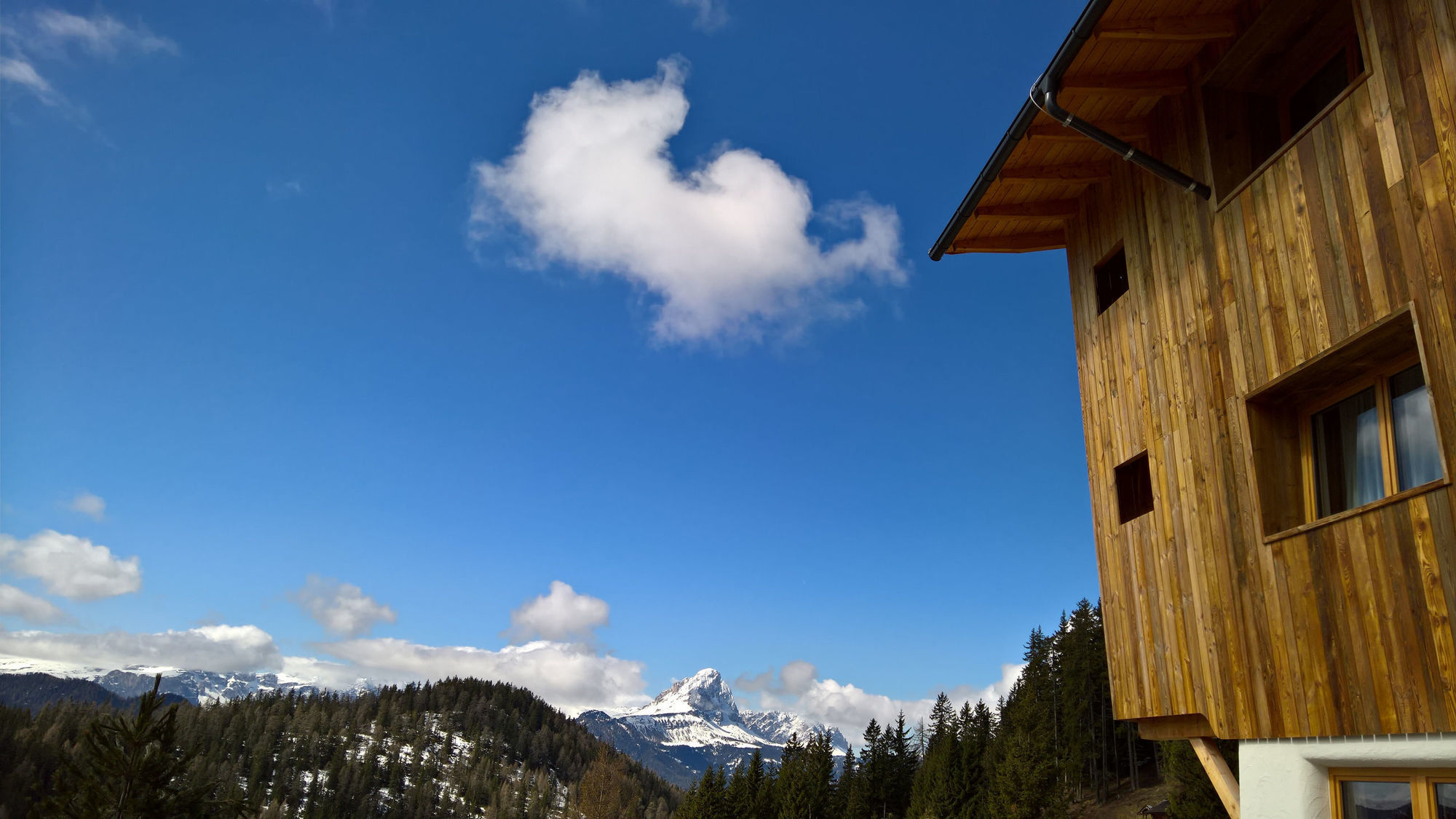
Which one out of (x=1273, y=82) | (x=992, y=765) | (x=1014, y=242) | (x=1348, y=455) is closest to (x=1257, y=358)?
(x=1348, y=455)

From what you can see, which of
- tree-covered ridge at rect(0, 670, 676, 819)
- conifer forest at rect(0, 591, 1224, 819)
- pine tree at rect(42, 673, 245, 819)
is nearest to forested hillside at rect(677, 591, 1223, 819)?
conifer forest at rect(0, 591, 1224, 819)

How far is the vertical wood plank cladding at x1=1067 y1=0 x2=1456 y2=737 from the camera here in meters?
5.12

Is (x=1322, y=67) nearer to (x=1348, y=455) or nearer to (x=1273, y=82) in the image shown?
(x=1273, y=82)

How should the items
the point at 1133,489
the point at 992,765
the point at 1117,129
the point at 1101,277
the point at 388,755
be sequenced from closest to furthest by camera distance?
the point at 1117,129 → the point at 1133,489 → the point at 1101,277 → the point at 992,765 → the point at 388,755

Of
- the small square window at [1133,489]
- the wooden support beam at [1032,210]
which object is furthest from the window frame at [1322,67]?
the small square window at [1133,489]

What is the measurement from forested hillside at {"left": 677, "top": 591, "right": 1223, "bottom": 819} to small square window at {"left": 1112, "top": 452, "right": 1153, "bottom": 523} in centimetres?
3900

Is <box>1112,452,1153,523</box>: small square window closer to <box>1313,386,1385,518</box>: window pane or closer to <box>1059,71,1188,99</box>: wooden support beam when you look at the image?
<box>1313,386,1385,518</box>: window pane

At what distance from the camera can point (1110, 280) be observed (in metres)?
9.35

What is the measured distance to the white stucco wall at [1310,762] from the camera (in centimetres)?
505

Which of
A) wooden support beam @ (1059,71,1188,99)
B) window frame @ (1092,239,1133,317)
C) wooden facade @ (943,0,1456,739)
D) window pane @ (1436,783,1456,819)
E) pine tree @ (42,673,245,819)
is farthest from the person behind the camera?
pine tree @ (42,673,245,819)

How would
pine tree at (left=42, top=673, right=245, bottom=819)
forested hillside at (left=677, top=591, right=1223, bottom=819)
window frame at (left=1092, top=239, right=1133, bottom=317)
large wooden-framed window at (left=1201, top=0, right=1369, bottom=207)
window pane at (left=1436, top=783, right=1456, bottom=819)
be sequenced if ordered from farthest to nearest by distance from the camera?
forested hillside at (left=677, top=591, right=1223, bottom=819) < pine tree at (left=42, top=673, right=245, bottom=819) < window frame at (left=1092, top=239, right=1133, bottom=317) < large wooden-framed window at (left=1201, top=0, right=1369, bottom=207) < window pane at (left=1436, top=783, right=1456, bottom=819)

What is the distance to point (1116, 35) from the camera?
7.13 meters

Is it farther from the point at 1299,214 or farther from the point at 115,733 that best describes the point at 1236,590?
the point at 115,733

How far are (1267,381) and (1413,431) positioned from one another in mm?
994
